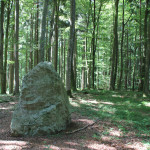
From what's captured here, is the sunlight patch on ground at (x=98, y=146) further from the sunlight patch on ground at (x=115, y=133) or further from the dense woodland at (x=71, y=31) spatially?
the dense woodland at (x=71, y=31)

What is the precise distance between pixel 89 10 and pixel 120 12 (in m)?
4.73

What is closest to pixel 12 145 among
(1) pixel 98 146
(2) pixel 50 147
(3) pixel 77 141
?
(2) pixel 50 147

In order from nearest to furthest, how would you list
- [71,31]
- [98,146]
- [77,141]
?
[98,146], [77,141], [71,31]

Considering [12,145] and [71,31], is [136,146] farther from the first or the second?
Answer: [71,31]

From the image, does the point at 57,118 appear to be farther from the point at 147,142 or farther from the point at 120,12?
the point at 120,12

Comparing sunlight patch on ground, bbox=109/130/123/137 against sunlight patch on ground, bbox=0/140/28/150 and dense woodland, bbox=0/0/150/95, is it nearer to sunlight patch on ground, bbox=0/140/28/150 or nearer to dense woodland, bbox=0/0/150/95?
sunlight patch on ground, bbox=0/140/28/150

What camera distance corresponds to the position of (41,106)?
4.92 meters

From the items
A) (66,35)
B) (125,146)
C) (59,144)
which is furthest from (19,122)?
(66,35)

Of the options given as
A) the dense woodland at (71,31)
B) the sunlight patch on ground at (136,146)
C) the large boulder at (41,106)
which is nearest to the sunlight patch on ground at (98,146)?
the sunlight patch on ground at (136,146)

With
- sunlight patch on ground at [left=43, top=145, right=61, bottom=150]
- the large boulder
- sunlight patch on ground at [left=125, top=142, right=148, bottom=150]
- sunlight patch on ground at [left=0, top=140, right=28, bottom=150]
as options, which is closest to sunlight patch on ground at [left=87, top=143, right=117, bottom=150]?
sunlight patch on ground at [left=125, top=142, right=148, bottom=150]

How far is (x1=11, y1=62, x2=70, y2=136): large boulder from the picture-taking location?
467 centimetres

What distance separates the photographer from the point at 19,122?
4691 mm

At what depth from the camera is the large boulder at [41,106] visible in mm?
4672

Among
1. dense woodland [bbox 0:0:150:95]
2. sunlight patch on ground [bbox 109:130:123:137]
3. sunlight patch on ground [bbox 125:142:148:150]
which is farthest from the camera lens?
dense woodland [bbox 0:0:150:95]
